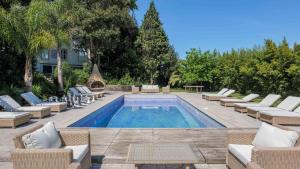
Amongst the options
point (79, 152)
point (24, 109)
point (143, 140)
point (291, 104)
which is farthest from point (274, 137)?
point (24, 109)

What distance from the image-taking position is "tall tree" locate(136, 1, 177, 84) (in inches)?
1167

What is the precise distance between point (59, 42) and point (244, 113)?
34.1ft

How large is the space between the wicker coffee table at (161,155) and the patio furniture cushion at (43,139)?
3.95ft

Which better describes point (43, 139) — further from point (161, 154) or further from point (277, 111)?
point (277, 111)

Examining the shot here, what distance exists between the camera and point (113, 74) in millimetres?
30812

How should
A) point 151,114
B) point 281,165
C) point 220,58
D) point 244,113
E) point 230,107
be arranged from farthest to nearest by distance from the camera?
point 220,58
point 151,114
point 230,107
point 244,113
point 281,165

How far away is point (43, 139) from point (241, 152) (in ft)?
9.53

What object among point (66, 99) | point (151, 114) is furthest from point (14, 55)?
point (151, 114)

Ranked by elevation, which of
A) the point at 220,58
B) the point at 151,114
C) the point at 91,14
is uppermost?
the point at 91,14

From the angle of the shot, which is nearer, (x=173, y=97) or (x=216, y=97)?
(x=216, y=97)

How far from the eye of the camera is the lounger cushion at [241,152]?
4.32 m

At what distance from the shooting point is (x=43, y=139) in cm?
452

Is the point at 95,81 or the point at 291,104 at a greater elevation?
the point at 95,81

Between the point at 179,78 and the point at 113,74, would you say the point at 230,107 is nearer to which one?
the point at 179,78
